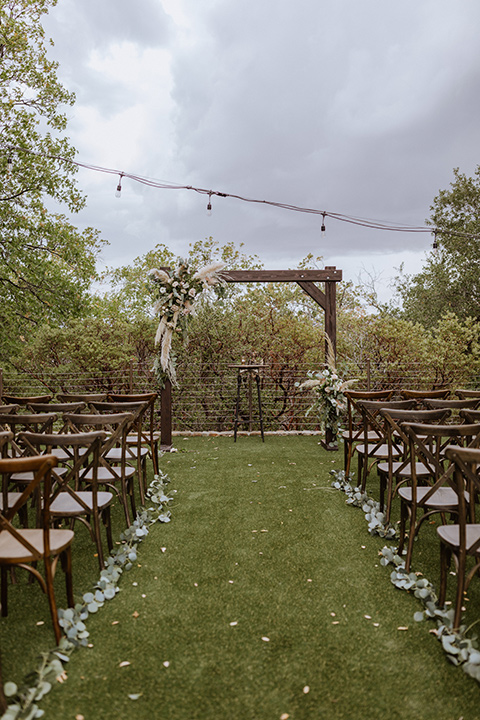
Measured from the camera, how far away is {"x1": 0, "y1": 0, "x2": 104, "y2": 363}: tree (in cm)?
1053

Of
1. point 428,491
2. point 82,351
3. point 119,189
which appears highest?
point 119,189

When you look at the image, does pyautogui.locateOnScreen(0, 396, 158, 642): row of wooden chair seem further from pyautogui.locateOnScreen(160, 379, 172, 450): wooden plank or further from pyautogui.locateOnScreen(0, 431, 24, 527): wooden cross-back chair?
pyautogui.locateOnScreen(160, 379, 172, 450): wooden plank

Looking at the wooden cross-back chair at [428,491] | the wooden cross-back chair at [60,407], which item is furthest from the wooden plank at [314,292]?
the wooden cross-back chair at [428,491]

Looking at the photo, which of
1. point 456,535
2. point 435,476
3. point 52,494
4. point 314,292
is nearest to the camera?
point 456,535

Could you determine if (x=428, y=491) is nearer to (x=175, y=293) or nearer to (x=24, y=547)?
(x=24, y=547)

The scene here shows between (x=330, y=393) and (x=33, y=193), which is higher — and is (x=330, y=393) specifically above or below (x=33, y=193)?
below

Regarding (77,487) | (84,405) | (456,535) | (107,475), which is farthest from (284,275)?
(456,535)

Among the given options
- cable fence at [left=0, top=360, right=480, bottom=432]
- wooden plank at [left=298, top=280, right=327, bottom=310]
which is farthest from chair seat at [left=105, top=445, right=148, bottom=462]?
cable fence at [left=0, top=360, right=480, bottom=432]

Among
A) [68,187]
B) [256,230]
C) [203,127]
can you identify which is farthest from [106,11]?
[256,230]

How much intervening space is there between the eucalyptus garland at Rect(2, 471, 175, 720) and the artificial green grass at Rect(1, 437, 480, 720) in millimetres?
49

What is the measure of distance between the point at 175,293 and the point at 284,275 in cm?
166

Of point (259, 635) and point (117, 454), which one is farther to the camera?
point (117, 454)

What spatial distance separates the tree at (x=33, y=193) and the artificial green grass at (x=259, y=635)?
30.5ft

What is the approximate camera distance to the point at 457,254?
1434cm
